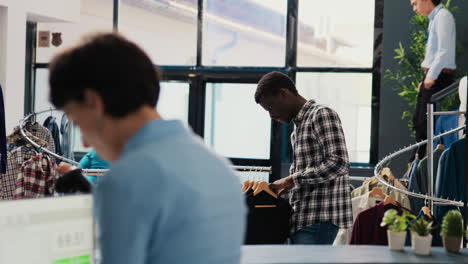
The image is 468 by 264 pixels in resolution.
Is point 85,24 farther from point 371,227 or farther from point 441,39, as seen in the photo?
point 371,227

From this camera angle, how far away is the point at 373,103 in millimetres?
6992

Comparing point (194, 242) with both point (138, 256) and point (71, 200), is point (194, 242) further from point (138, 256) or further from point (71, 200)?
point (71, 200)

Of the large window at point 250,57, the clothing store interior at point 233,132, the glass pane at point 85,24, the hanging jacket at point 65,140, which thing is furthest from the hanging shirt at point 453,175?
the glass pane at point 85,24

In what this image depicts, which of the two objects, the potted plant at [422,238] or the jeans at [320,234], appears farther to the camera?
the jeans at [320,234]

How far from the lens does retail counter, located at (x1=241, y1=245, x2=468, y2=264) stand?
219cm

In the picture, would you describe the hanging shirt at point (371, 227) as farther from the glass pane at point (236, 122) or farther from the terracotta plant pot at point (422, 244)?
the glass pane at point (236, 122)

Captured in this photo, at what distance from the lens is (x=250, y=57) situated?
754 centimetres

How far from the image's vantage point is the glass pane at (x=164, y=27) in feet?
25.3

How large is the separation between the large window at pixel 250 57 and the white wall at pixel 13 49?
955mm

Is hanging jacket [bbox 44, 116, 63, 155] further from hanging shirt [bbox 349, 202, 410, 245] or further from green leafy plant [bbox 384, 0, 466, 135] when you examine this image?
hanging shirt [bbox 349, 202, 410, 245]

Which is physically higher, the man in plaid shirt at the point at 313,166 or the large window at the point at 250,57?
the large window at the point at 250,57

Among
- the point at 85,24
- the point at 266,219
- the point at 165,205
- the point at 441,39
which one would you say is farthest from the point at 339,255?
the point at 85,24

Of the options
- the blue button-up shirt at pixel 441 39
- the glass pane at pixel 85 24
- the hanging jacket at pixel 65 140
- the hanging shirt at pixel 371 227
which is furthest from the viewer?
the glass pane at pixel 85 24

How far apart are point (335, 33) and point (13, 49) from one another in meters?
3.47
